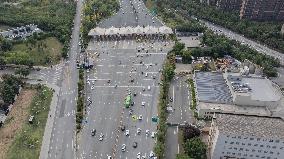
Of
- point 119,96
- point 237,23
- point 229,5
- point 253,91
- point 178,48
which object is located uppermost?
point 229,5

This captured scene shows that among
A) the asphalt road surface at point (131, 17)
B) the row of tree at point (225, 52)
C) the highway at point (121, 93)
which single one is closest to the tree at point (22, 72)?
the highway at point (121, 93)

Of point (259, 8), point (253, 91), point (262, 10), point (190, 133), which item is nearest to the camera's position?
point (190, 133)

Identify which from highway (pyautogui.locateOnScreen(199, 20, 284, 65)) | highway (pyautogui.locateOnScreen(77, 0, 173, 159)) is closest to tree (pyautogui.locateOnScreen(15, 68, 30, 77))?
highway (pyautogui.locateOnScreen(77, 0, 173, 159))

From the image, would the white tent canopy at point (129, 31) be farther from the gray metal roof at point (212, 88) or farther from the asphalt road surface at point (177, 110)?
the gray metal roof at point (212, 88)

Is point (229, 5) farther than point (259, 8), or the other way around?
point (229, 5)

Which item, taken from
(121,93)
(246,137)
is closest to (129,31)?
(121,93)

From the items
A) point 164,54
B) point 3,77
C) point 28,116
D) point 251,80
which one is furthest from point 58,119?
point 251,80

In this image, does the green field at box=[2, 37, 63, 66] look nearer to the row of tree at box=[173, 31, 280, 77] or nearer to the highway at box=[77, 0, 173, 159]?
the highway at box=[77, 0, 173, 159]

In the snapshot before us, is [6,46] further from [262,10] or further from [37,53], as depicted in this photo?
[262,10]
